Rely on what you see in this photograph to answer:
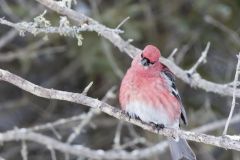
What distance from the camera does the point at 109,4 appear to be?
7953 millimetres

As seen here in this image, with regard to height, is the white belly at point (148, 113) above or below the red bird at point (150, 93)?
below

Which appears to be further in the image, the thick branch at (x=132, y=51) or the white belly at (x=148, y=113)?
the thick branch at (x=132, y=51)

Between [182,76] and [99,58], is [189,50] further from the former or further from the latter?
[182,76]

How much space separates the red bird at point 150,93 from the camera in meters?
5.18

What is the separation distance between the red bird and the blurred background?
133 centimetres

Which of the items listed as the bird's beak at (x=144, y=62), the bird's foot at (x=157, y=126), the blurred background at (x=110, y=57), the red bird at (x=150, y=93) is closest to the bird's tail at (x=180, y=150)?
the red bird at (x=150, y=93)

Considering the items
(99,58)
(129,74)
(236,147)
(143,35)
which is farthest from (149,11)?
(236,147)

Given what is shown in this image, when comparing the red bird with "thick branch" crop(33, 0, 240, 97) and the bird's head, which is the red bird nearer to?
the bird's head

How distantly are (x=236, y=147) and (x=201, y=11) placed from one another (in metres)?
3.36

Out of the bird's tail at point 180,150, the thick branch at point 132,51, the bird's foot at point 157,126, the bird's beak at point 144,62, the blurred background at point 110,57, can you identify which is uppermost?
the blurred background at point 110,57

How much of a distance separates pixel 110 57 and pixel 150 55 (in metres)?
1.80

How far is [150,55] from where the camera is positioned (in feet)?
16.8

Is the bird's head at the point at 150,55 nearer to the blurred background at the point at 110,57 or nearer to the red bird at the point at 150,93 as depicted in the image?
the red bird at the point at 150,93

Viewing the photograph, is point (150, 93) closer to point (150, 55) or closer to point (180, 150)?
point (150, 55)
